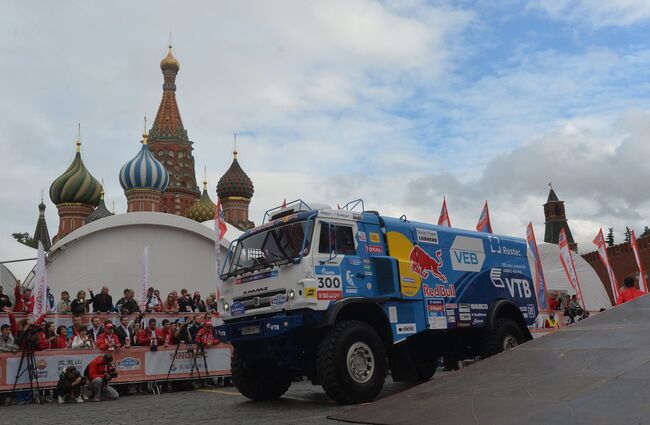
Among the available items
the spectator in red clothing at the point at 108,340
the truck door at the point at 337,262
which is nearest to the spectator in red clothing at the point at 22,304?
the spectator in red clothing at the point at 108,340

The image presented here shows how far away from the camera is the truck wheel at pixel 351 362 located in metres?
8.74

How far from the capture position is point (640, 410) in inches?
201

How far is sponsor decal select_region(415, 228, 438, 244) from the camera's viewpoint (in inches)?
432

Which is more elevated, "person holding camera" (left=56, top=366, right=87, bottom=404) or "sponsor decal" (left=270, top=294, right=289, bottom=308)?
"sponsor decal" (left=270, top=294, right=289, bottom=308)

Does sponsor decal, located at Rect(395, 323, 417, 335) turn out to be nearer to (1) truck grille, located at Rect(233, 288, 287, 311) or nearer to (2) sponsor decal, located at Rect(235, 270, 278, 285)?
(1) truck grille, located at Rect(233, 288, 287, 311)

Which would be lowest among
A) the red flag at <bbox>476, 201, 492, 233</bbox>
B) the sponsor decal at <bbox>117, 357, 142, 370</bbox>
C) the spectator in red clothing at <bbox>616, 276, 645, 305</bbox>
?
the sponsor decal at <bbox>117, 357, 142, 370</bbox>

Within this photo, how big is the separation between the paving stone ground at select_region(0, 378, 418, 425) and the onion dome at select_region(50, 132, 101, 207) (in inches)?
1776

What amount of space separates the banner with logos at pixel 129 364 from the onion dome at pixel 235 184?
1793 inches

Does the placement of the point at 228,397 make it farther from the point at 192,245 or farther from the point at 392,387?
the point at 192,245

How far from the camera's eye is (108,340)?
45.3 feet

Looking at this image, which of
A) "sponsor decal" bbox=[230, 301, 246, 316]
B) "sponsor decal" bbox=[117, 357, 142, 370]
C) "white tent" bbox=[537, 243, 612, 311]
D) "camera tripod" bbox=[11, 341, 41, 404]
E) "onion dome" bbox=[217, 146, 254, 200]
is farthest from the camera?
"onion dome" bbox=[217, 146, 254, 200]

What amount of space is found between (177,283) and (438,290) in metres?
19.7

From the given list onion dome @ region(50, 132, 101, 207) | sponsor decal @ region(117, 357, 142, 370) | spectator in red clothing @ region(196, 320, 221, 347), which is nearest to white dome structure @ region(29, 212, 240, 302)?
spectator in red clothing @ region(196, 320, 221, 347)

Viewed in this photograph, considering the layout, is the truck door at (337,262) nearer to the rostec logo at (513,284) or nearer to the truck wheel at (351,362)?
the truck wheel at (351,362)
